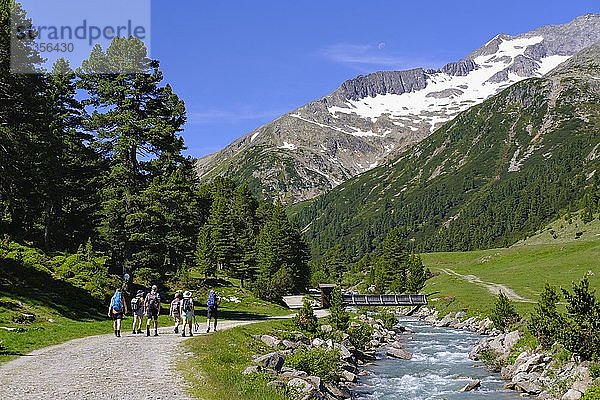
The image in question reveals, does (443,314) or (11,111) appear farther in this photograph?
(443,314)

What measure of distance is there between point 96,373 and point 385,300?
85.3 metres

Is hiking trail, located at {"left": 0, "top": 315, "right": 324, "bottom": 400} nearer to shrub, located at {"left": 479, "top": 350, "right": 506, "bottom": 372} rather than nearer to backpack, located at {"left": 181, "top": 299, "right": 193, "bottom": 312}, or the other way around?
backpack, located at {"left": 181, "top": 299, "right": 193, "bottom": 312}

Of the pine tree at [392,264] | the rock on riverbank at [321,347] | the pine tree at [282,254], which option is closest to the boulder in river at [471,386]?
the rock on riverbank at [321,347]

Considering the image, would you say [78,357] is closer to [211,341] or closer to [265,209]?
[211,341]

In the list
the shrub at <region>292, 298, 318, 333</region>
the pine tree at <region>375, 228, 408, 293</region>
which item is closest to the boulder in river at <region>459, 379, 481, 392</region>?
the shrub at <region>292, 298, 318, 333</region>

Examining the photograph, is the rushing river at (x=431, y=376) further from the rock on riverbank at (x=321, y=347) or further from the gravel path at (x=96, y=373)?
the gravel path at (x=96, y=373)

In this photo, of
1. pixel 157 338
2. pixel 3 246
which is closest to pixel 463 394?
pixel 157 338

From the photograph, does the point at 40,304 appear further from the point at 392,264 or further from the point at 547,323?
the point at 392,264

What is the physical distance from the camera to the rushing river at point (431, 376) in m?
32.2

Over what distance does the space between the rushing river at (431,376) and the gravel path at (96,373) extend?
12687mm

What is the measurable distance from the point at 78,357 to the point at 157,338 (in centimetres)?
789

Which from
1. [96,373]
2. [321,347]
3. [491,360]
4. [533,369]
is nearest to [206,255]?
[321,347]

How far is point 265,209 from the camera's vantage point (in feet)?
454

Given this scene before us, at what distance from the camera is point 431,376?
38.4 metres
